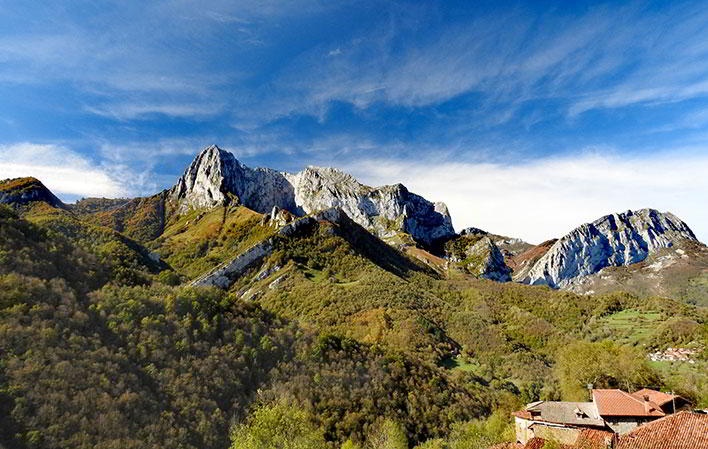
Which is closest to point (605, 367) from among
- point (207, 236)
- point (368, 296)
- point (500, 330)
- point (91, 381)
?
point (500, 330)

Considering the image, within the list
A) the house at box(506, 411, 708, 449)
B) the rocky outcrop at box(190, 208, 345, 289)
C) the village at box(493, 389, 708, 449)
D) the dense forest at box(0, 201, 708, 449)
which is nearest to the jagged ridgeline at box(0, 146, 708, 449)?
the dense forest at box(0, 201, 708, 449)

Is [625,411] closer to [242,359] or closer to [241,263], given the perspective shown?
[242,359]

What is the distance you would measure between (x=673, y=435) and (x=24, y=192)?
9450 inches

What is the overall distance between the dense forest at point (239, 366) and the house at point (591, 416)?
680 centimetres

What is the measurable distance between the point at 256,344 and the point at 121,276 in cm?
2557

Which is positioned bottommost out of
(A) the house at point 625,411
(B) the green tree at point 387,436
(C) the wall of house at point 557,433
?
(B) the green tree at point 387,436

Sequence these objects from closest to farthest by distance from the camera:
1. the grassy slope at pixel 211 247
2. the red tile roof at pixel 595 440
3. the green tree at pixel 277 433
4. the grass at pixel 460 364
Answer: the red tile roof at pixel 595 440, the green tree at pixel 277 433, the grass at pixel 460 364, the grassy slope at pixel 211 247

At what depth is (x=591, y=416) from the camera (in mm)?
47281

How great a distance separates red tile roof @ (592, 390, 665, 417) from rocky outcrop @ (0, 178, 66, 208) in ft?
736

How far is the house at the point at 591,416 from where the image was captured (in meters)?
43.9

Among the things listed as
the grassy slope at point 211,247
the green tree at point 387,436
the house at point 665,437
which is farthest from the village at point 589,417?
the grassy slope at point 211,247

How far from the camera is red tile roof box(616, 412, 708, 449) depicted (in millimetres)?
→ 25359

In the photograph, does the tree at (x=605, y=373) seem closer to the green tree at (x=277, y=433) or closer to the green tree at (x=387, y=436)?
the green tree at (x=387, y=436)

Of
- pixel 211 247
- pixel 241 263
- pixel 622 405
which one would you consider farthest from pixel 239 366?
pixel 211 247
